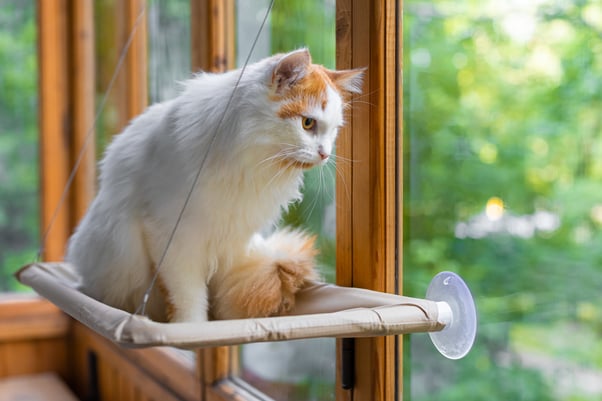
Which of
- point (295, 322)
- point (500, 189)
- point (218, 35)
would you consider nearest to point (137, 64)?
point (218, 35)

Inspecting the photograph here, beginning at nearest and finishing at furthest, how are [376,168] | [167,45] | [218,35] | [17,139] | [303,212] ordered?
[376,168]
[303,212]
[218,35]
[167,45]
[17,139]

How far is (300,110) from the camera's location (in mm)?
1075

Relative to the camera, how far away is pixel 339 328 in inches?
38.1

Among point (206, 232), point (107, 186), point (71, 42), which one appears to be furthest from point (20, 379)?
point (206, 232)

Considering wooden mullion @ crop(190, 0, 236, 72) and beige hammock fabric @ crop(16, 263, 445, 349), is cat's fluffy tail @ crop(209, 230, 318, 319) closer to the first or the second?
beige hammock fabric @ crop(16, 263, 445, 349)

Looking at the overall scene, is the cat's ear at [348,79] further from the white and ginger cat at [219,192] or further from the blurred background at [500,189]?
the blurred background at [500,189]

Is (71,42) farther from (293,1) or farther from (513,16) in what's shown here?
(513,16)

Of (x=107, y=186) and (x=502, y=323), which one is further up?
(x=107, y=186)

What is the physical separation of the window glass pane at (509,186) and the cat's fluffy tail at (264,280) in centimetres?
21

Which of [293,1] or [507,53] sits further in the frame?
[293,1]

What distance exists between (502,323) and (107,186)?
0.84m

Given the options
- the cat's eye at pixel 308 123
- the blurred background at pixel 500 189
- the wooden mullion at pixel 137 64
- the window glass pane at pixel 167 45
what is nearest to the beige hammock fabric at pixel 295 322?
the blurred background at pixel 500 189

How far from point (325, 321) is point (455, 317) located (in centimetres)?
27

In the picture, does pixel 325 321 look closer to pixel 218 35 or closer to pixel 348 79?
pixel 348 79
